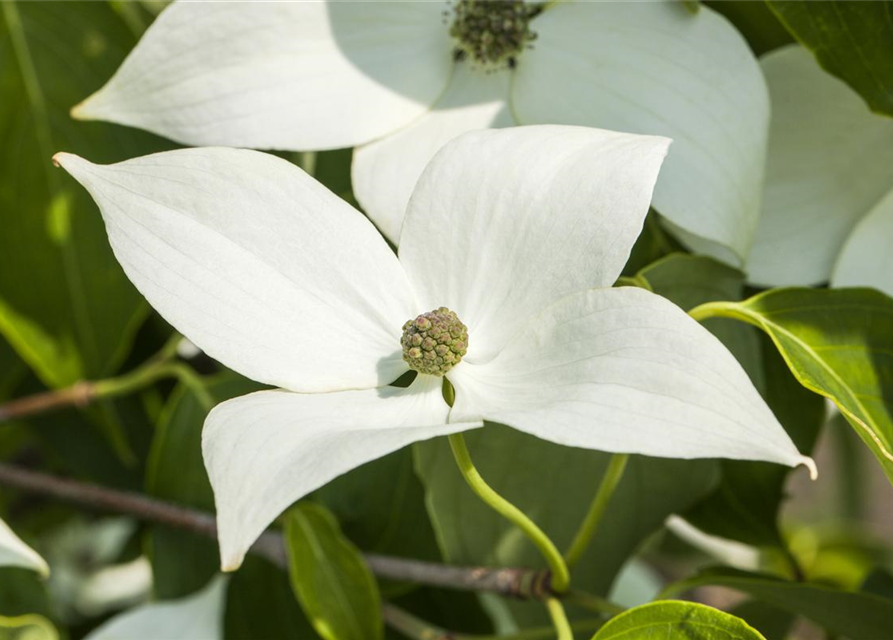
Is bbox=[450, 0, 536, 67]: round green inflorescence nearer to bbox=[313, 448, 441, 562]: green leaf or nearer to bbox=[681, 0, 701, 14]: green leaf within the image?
bbox=[681, 0, 701, 14]: green leaf

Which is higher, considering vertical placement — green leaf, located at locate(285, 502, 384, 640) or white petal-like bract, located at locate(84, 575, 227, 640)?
green leaf, located at locate(285, 502, 384, 640)

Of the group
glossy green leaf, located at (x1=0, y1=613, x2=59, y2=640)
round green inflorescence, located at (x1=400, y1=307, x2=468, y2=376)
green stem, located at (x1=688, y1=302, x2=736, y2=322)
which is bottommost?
glossy green leaf, located at (x1=0, y1=613, x2=59, y2=640)

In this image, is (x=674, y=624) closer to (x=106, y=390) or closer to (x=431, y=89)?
(x=431, y=89)

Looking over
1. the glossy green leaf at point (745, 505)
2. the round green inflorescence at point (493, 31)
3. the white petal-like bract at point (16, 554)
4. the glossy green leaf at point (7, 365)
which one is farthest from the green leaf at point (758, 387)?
the glossy green leaf at point (7, 365)

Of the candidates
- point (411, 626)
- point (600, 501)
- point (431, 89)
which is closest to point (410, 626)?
point (411, 626)

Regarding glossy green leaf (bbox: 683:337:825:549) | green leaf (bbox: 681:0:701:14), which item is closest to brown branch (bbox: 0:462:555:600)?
glossy green leaf (bbox: 683:337:825:549)

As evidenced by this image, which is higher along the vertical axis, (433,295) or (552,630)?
(433,295)
